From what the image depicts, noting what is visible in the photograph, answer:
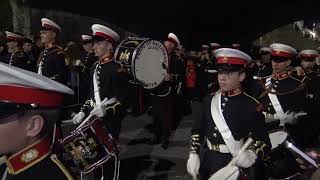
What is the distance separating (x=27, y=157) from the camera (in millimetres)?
2209

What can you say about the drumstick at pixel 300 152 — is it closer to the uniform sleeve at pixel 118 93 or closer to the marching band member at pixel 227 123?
the marching band member at pixel 227 123

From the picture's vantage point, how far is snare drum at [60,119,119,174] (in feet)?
17.7

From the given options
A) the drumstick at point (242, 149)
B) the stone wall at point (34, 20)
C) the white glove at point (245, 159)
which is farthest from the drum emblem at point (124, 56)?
the stone wall at point (34, 20)

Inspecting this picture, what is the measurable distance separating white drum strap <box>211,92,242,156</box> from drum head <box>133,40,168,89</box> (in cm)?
354

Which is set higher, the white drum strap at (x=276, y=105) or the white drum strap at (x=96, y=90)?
the white drum strap at (x=96, y=90)

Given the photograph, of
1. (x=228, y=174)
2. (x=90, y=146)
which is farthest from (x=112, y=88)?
(x=228, y=174)

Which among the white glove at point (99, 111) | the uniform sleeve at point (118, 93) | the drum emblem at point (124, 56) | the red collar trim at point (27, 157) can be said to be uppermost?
the red collar trim at point (27, 157)

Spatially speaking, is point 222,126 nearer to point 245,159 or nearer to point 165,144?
point 245,159

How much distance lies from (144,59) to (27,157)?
6313 mm

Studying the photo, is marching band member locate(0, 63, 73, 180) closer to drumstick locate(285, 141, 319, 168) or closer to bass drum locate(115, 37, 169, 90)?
drumstick locate(285, 141, 319, 168)

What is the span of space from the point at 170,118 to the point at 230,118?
553 cm

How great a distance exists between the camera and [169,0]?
23.2 metres

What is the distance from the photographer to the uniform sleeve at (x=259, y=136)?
4.38 metres

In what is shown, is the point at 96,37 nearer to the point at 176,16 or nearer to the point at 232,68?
the point at 232,68
